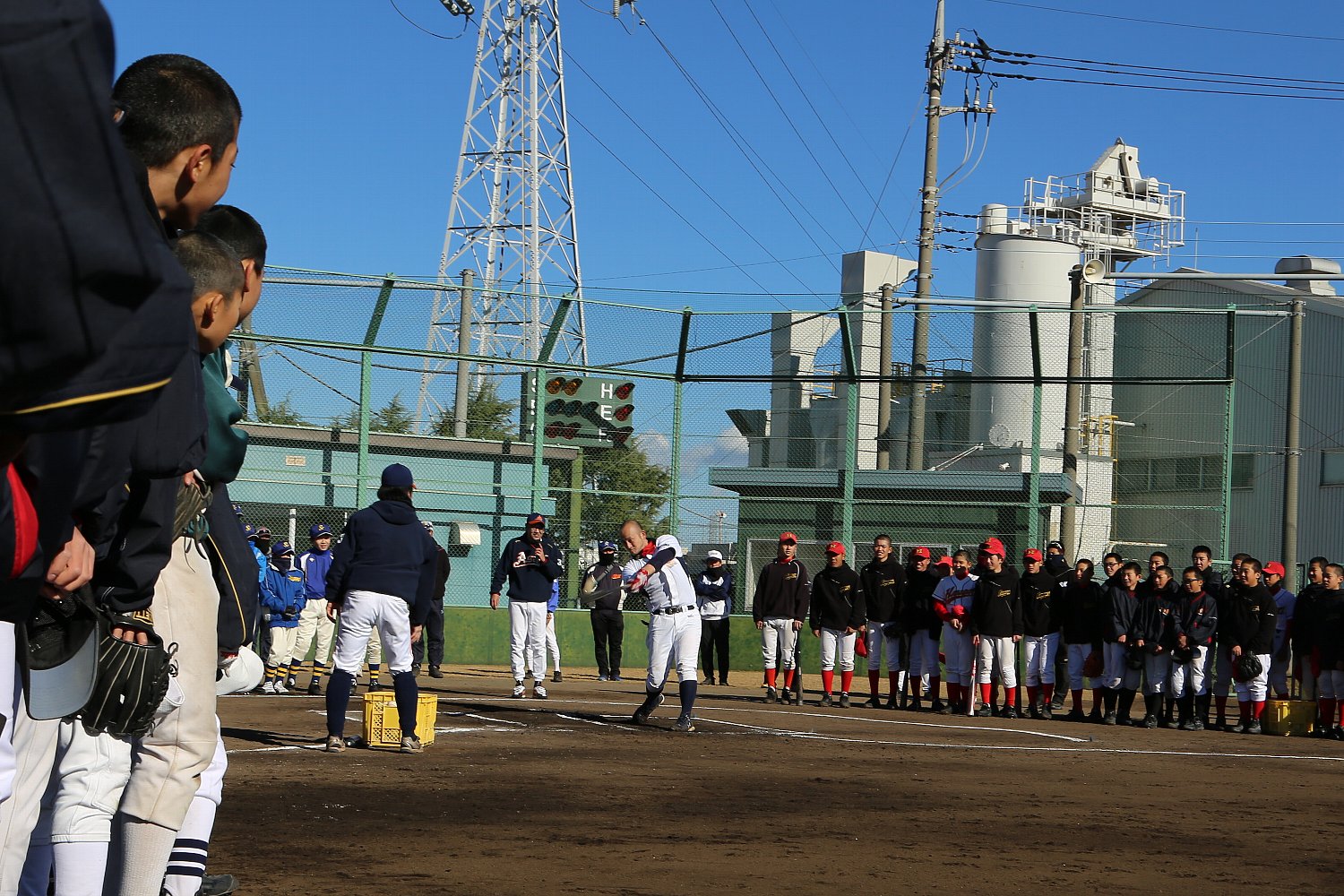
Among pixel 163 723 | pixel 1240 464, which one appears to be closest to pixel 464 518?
pixel 163 723

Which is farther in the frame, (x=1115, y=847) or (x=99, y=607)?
(x=1115, y=847)

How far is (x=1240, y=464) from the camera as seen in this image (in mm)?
40781

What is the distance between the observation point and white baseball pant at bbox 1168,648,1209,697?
56.8 feet

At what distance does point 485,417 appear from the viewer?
23.1 meters

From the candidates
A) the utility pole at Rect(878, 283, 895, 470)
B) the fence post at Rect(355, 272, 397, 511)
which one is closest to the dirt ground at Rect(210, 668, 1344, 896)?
the fence post at Rect(355, 272, 397, 511)

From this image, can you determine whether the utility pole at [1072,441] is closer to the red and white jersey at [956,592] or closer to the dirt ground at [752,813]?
the red and white jersey at [956,592]

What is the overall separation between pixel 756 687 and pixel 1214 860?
15.2m

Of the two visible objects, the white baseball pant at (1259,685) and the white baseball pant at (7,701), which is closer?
the white baseball pant at (7,701)

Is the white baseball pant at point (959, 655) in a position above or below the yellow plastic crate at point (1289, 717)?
above

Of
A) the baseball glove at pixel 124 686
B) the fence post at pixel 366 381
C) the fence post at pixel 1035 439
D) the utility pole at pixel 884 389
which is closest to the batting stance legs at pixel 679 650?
the fence post at pixel 366 381

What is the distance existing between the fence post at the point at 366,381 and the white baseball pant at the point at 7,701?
1800cm

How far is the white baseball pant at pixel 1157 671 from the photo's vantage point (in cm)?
1762

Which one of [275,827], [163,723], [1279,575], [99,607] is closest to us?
[99,607]

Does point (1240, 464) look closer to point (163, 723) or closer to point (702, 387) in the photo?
point (702, 387)
